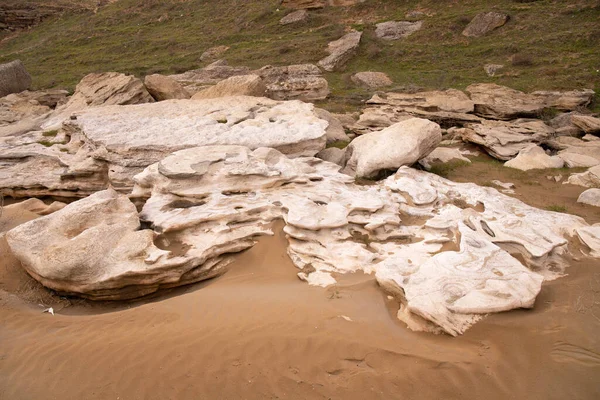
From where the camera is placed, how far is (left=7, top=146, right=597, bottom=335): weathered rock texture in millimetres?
4664

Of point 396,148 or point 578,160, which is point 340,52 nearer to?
point 578,160

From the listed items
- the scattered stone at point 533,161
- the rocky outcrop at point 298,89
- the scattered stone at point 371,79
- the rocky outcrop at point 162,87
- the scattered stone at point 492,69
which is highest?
the rocky outcrop at point 162,87

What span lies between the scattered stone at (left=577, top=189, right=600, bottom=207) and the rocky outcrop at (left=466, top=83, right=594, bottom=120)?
6729 millimetres

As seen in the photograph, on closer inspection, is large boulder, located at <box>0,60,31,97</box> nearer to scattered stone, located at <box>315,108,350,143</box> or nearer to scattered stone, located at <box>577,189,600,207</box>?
scattered stone, located at <box>315,108,350,143</box>

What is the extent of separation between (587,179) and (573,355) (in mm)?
7385

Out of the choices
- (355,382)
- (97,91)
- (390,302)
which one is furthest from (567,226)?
(97,91)

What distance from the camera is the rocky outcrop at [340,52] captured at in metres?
25.8

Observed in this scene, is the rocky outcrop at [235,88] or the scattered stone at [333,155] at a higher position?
the rocky outcrop at [235,88]

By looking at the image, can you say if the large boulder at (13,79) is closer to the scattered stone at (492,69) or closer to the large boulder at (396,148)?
the large boulder at (396,148)

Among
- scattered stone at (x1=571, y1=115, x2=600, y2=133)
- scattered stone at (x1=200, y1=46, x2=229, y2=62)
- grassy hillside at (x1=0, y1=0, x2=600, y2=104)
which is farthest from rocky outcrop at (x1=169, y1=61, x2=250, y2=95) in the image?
scattered stone at (x1=571, y1=115, x2=600, y2=133)

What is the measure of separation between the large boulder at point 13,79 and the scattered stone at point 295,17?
69.8 ft

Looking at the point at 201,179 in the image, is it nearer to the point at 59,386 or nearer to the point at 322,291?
the point at 322,291

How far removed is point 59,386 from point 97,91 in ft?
45.4

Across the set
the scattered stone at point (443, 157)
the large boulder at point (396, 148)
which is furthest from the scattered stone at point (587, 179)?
the large boulder at point (396, 148)
